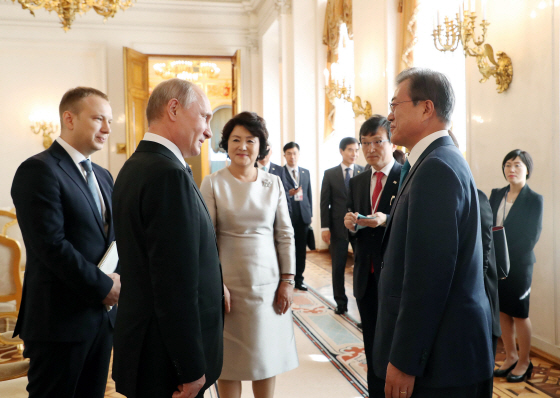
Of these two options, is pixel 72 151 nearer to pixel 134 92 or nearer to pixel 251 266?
pixel 251 266

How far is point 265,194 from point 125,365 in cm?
128

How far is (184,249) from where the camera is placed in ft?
4.65

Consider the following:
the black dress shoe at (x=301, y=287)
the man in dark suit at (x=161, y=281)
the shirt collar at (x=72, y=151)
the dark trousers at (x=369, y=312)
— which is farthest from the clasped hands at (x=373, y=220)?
the black dress shoe at (x=301, y=287)

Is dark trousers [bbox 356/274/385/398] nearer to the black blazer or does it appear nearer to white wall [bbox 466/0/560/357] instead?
the black blazer

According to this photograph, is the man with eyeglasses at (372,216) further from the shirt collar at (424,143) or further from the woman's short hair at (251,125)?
the shirt collar at (424,143)

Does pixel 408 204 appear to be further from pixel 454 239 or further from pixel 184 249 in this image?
pixel 184 249

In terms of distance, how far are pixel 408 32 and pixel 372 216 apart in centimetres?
385

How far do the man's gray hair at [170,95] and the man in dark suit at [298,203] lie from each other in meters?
4.52

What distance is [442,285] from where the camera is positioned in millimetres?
1446

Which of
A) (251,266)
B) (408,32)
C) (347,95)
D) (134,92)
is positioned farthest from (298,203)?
(134,92)

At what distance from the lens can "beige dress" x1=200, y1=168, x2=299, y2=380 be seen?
238 centimetres

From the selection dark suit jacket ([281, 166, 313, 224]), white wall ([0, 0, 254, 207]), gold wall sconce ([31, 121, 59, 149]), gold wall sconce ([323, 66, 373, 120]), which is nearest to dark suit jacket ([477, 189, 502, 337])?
dark suit jacket ([281, 166, 313, 224])

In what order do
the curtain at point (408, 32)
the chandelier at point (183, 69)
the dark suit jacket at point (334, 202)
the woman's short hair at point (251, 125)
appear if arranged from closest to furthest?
the woman's short hair at point (251, 125) → the dark suit jacket at point (334, 202) → the curtain at point (408, 32) → the chandelier at point (183, 69)

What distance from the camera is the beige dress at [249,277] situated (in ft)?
7.82
